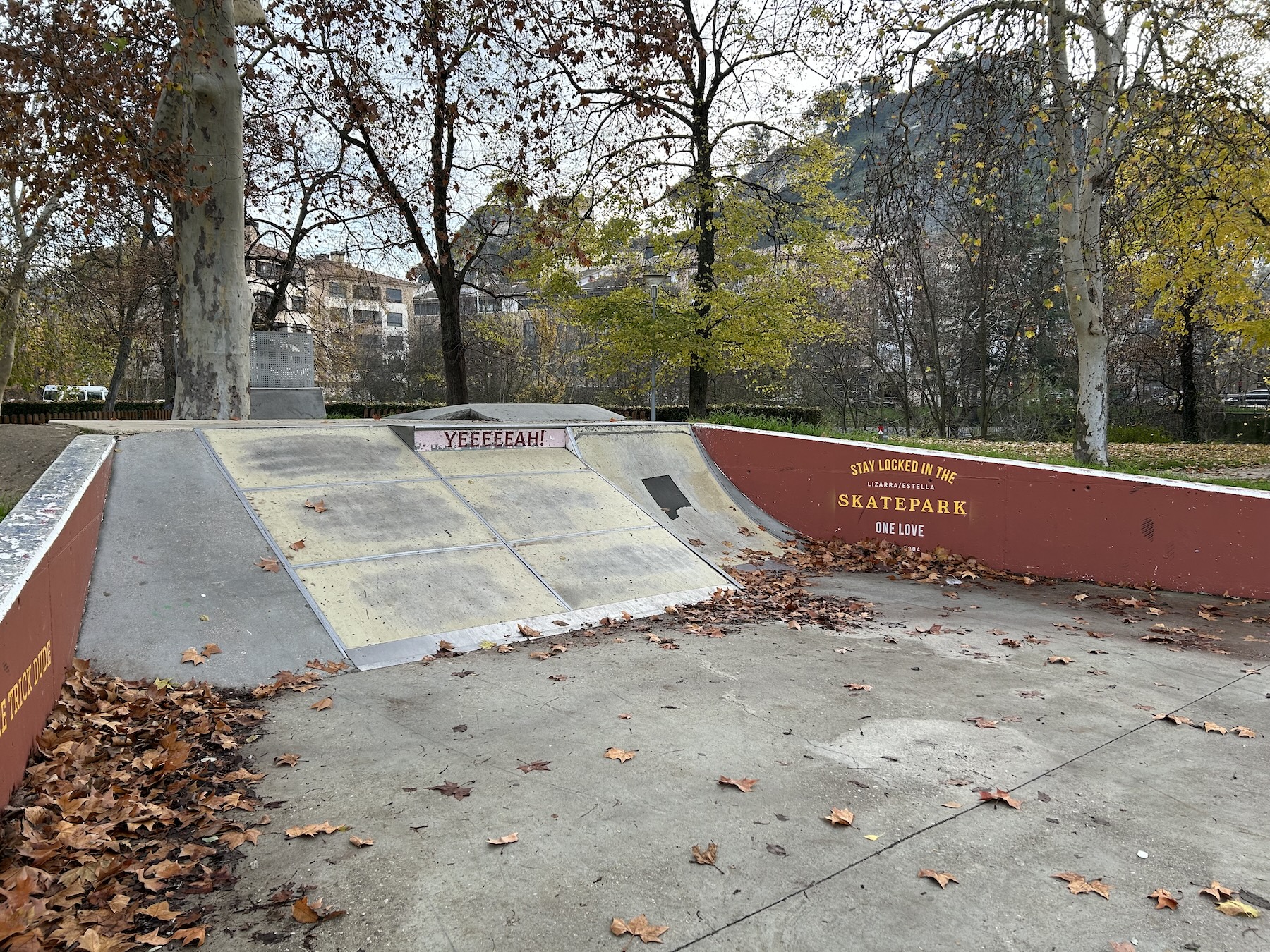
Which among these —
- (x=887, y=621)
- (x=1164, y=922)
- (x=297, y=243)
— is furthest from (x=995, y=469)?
(x=297, y=243)

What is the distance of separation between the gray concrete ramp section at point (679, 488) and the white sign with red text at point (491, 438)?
0.34 m

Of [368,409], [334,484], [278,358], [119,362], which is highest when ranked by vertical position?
[119,362]

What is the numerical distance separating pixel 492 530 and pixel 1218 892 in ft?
19.5

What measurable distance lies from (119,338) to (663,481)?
22.1 metres

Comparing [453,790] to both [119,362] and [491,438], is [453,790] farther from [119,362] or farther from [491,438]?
[119,362]

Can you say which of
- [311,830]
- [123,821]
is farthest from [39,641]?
[311,830]

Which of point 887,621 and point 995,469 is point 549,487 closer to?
point 887,621

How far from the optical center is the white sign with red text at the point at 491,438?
8836mm

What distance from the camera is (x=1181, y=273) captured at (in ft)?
53.4

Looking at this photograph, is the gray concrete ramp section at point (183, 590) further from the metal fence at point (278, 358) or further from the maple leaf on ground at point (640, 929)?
the metal fence at point (278, 358)

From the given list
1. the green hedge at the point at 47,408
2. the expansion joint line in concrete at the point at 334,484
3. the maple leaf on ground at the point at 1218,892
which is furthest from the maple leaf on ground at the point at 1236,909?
the green hedge at the point at 47,408

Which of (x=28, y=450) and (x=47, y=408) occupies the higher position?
(x=47, y=408)

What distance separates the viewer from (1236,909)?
8.52ft

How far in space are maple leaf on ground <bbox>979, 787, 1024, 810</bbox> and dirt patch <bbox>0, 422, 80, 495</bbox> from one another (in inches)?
284
